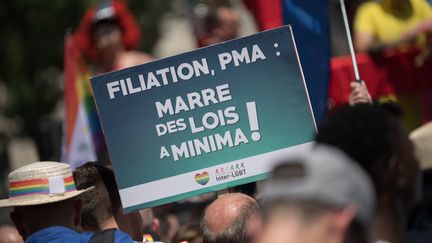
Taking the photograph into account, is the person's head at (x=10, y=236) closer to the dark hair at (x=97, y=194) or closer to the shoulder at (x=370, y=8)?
the dark hair at (x=97, y=194)

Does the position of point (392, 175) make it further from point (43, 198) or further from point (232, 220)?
point (43, 198)

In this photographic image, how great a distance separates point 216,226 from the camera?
5.01 m

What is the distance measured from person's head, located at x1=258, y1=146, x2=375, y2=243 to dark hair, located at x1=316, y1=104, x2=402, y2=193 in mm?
173

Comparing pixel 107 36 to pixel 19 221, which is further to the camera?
pixel 107 36

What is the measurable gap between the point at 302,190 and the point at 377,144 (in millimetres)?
351

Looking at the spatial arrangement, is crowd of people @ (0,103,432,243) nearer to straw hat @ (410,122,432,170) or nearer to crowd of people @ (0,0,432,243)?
crowd of people @ (0,0,432,243)

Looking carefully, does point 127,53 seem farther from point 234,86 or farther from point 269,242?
point 269,242

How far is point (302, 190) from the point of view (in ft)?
8.91

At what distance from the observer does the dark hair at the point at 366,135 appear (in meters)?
2.96

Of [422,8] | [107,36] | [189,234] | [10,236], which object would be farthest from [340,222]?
[107,36]

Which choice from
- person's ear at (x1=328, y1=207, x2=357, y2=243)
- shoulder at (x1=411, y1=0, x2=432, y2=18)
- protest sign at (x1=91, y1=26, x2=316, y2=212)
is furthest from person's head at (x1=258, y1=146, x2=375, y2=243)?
shoulder at (x1=411, y1=0, x2=432, y2=18)

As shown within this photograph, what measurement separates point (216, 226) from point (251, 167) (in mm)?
317

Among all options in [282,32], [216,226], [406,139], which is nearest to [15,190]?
[216,226]

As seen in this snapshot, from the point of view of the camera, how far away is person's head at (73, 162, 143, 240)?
204 inches
